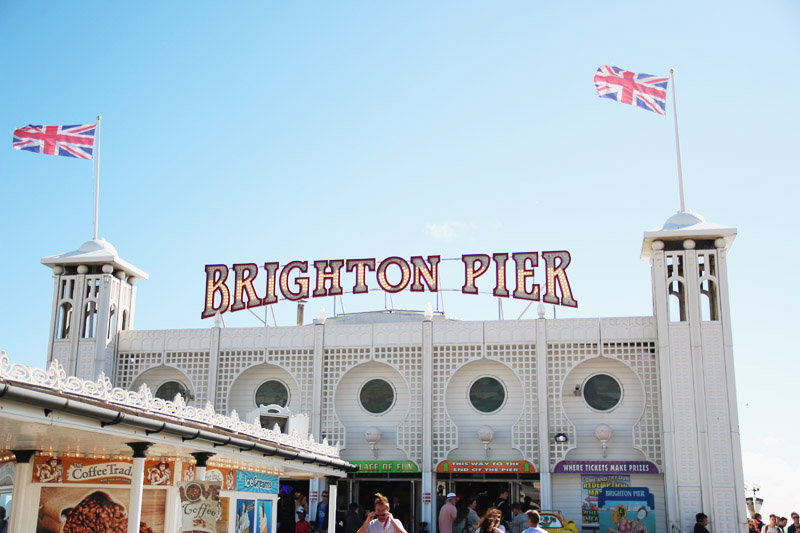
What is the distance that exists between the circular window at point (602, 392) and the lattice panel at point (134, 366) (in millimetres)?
14655

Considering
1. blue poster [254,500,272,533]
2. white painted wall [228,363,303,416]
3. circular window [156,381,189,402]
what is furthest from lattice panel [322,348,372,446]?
blue poster [254,500,272,533]

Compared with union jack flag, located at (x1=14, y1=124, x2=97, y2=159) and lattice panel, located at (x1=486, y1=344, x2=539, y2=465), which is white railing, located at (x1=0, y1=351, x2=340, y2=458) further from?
union jack flag, located at (x1=14, y1=124, x2=97, y2=159)

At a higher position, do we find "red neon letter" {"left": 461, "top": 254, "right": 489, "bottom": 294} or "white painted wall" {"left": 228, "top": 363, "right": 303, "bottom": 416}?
"red neon letter" {"left": 461, "top": 254, "right": 489, "bottom": 294}

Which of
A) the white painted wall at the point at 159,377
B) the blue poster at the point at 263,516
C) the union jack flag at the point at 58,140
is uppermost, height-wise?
the union jack flag at the point at 58,140

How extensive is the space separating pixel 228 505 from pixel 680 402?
15042 mm

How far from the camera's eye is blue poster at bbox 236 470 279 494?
55.4 ft

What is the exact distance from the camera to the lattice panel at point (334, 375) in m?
28.2

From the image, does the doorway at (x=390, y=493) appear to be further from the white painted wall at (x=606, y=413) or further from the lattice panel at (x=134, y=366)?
the lattice panel at (x=134, y=366)

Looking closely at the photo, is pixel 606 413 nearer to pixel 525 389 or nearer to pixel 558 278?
pixel 525 389

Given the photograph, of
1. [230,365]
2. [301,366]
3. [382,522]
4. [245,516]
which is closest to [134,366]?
[230,365]

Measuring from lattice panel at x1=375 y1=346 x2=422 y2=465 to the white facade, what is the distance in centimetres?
4

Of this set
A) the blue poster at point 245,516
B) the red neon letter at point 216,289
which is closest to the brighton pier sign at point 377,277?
the red neon letter at point 216,289

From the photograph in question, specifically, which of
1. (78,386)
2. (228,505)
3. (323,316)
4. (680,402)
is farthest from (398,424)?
(78,386)

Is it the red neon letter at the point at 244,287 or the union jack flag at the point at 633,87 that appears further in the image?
the red neon letter at the point at 244,287
